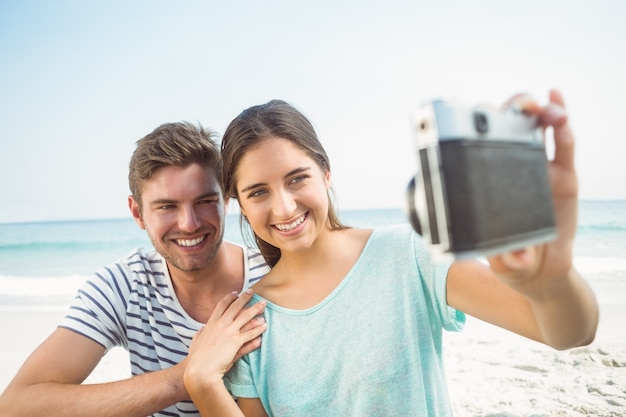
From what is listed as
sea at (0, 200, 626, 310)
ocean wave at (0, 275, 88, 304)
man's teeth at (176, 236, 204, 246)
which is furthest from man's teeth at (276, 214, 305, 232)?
ocean wave at (0, 275, 88, 304)

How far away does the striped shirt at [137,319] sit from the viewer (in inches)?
95.9

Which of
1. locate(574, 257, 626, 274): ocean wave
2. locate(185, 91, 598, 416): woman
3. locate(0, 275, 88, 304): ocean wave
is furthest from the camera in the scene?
locate(0, 275, 88, 304): ocean wave

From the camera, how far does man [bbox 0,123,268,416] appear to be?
2.18 metres

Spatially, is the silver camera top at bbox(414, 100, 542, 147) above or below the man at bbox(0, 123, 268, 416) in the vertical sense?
above

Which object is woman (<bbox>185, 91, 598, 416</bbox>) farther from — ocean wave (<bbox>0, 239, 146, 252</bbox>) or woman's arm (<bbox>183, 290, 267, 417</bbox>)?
ocean wave (<bbox>0, 239, 146, 252</bbox>)

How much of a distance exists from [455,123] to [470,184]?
0.32ft

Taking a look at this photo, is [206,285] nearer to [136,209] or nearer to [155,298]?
[155,298]

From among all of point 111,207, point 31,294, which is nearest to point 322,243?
point 31,294

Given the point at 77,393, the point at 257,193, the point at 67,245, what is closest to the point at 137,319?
the point at 77,393

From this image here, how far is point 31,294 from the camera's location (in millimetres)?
12438

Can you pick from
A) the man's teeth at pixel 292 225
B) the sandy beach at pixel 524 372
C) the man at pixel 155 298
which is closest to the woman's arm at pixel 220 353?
the man at pixel 155 298

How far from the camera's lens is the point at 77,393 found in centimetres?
219

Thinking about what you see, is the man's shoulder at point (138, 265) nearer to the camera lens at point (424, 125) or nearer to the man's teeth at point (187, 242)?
the man's teeth at point (187, 242)

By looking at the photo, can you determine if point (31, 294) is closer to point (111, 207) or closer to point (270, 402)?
point (270, 402)
